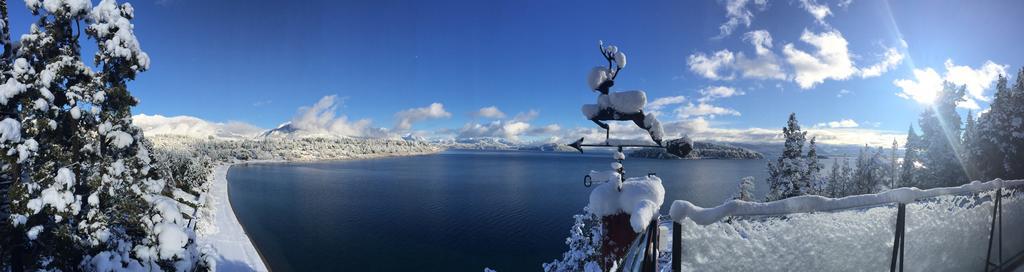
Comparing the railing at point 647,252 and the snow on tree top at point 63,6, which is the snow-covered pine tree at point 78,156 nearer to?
the snow on tree top at point 63,6

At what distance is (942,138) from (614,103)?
129 ft

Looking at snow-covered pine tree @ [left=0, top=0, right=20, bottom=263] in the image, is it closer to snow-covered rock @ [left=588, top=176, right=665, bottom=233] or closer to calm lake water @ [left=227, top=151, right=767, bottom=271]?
snow-covered rock @ [left=588, top=176, right=665, bottom=233]

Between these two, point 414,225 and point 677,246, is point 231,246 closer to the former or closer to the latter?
point 414,225

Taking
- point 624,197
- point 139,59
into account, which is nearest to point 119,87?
point 139,59

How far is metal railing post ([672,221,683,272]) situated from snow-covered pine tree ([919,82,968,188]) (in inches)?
1397

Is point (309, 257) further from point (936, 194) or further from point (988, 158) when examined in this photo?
point (988, 158)

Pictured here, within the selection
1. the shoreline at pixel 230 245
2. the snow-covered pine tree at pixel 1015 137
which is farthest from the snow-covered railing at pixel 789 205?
the shoreline at pixel 230 245

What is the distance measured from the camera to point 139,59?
9.15 metres

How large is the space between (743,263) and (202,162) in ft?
313

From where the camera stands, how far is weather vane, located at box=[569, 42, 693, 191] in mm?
4750

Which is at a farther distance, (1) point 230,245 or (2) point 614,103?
(1) point 230,245

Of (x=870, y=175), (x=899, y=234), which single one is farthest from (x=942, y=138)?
(x=899, y=234)

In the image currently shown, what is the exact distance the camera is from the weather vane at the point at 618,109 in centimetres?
475

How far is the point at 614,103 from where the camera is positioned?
4.79 metres
